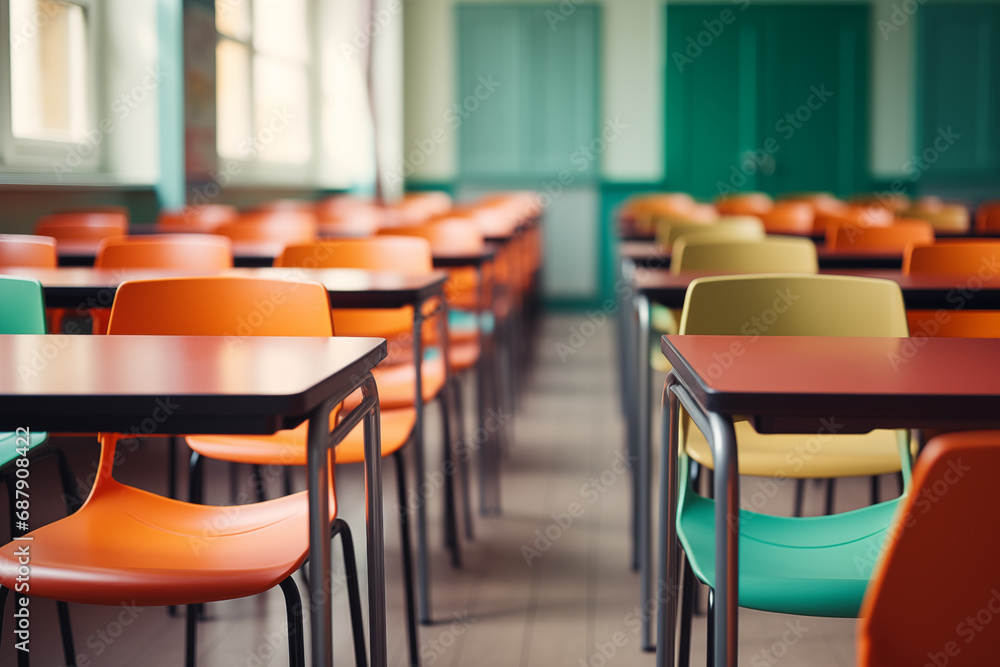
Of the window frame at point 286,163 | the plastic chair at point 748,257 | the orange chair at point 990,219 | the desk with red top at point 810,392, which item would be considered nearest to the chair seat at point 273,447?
the desk with red top at point 810,392

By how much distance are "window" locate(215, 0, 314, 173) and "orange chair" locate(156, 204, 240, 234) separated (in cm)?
62

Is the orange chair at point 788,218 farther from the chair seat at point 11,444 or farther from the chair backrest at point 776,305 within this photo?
the chair seat at point 11,444

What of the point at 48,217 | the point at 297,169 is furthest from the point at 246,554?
the point at 297,169

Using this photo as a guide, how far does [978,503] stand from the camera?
30.4 inches

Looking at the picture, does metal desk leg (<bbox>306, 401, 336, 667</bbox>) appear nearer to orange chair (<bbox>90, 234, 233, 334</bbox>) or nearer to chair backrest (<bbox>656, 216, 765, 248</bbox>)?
orange chair (<bbox>90, 234, 233, 334</bbox>)

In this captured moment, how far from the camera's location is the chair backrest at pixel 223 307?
1599mm

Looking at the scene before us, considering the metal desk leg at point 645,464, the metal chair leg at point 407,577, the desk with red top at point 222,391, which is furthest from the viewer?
the metal desk leg at point 645,464

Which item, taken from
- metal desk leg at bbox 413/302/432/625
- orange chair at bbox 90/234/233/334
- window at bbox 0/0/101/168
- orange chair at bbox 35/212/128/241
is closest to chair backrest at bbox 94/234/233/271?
orange chair at bbox 90/234/233/334

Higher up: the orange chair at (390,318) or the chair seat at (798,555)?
the orange chair at (390,318)

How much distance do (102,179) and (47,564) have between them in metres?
3.59

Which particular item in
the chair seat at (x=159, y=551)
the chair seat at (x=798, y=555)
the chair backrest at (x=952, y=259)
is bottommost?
the chair seat at (x=798, y=555)

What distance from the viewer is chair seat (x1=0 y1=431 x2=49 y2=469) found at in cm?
171

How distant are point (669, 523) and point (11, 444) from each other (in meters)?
1.21

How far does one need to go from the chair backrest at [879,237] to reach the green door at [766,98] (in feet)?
18.2
